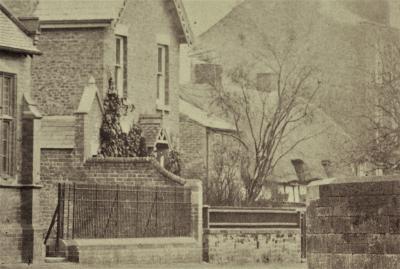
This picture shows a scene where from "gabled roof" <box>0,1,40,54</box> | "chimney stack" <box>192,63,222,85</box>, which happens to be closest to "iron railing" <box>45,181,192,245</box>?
"gabled roof" <box>0,1,40,54</box>

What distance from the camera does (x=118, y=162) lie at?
33.5 metres

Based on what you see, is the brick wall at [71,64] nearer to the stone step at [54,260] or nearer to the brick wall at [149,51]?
the brick wall at [149,51]

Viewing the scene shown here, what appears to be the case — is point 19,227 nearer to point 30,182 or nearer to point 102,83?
point 30,182

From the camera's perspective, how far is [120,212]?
2986 centimetres

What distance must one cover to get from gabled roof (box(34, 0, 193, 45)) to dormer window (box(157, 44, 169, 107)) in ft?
13.3

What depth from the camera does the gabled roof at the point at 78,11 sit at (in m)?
36.8

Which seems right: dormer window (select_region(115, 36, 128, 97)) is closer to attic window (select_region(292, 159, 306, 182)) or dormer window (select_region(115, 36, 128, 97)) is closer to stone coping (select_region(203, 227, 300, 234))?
stone coping (select_region(203, 227, 300, 234))

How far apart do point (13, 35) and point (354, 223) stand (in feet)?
47.3

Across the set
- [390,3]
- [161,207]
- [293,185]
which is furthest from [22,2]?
[390,3]

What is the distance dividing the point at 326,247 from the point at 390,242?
1306 mm

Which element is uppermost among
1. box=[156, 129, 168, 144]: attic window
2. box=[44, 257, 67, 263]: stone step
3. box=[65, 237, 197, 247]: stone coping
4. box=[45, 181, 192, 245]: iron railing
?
box=[156, 129, 168, 144]: attic window

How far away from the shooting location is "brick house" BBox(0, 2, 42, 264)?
2836 cm

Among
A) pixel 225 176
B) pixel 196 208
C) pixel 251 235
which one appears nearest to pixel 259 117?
pixel 225 176

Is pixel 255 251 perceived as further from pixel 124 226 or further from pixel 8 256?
pixel 8 256
